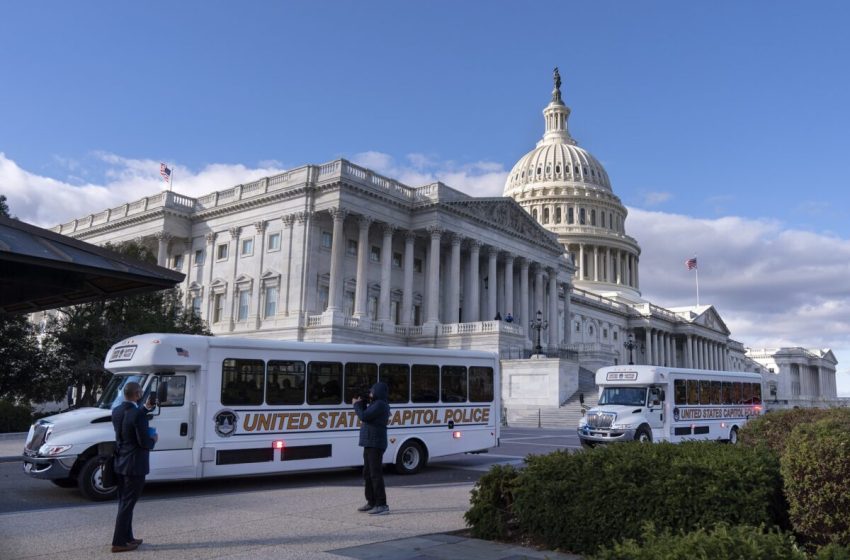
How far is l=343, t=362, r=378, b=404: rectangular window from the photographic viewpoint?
675 inches

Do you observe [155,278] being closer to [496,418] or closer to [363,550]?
[363,550]

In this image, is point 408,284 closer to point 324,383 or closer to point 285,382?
point 324,383

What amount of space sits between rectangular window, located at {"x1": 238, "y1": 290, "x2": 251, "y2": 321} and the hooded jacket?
151ft

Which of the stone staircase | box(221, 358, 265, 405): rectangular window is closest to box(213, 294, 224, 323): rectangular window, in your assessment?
the stone staircase

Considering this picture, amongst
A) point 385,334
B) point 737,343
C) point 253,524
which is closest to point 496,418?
point 253,524

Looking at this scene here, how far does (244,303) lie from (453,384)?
132 ft

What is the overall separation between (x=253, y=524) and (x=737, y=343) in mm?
143272

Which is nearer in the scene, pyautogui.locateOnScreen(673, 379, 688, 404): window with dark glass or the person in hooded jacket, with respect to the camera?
the person in hooded jacket

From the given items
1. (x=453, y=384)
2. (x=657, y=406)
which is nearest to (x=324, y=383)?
(x=453, y=384)

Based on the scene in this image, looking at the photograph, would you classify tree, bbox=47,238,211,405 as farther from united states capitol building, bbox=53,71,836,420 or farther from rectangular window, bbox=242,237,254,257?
rectangular window, bbox=242,237,254,257

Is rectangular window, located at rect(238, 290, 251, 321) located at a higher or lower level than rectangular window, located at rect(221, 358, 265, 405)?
higher

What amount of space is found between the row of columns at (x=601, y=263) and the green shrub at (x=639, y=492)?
10767 centimetres

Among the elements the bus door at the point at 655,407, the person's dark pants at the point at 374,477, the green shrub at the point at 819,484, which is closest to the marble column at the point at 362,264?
the bus door at the point at 655,407

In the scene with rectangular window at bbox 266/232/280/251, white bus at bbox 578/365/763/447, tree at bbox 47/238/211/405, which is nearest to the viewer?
white bus at bbox 578/365/763/447
